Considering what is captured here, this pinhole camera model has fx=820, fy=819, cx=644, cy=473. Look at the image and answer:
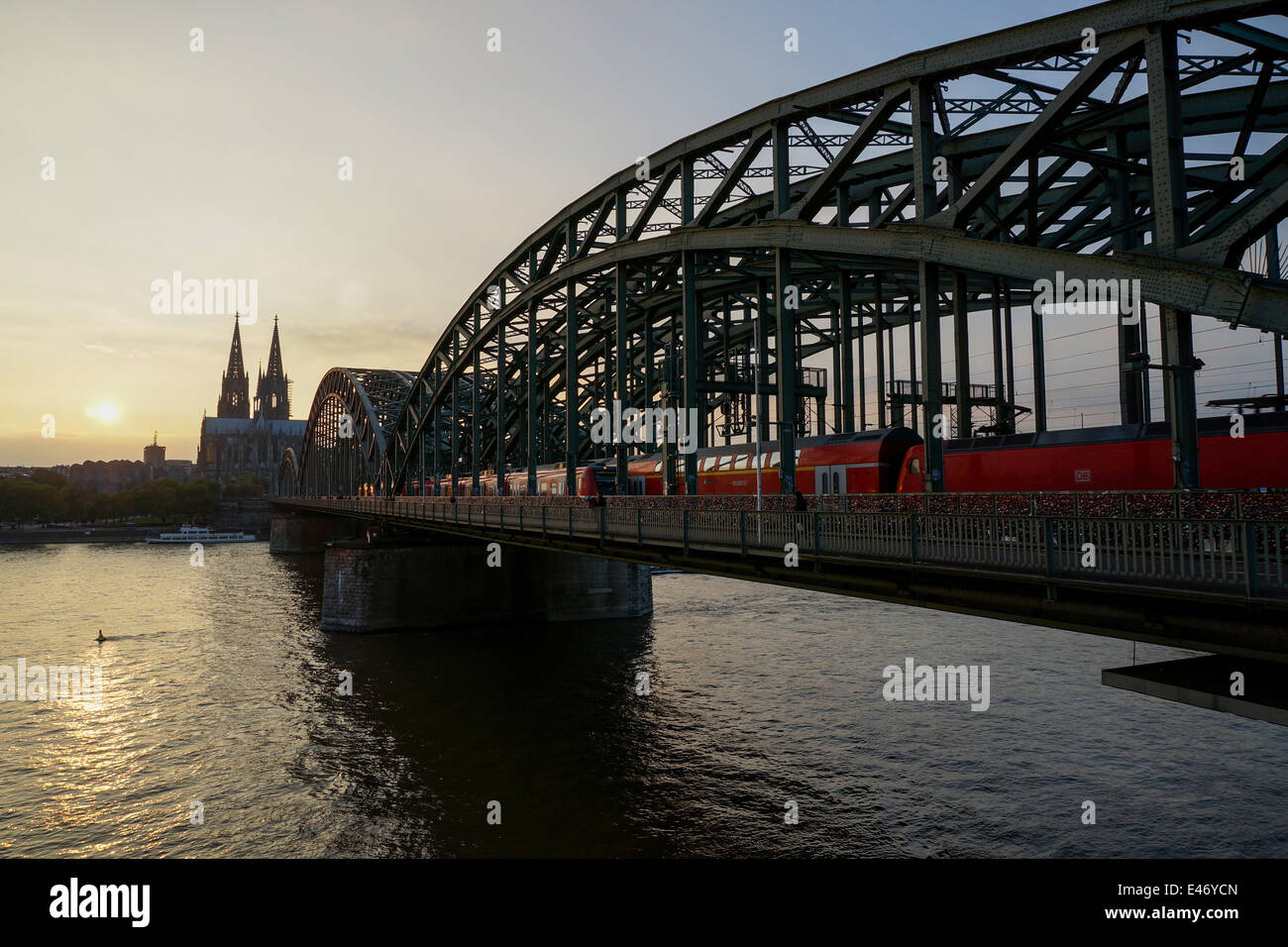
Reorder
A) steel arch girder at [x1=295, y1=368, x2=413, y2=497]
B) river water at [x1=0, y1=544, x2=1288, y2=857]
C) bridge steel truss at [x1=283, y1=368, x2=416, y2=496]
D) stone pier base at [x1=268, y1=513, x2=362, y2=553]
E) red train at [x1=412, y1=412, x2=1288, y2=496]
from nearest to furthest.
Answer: red train at [x1=412, y1=412, x2=1288, y2=496] < river water at [x1=0, y1=544, x2=1288, y2=857] < steel arch girder at [x1=295, y1=368, x2=413, y2=497] < bridge steel truss at [x1=283, y1=368, x2=416, y2=496] < stone pier base at [x1=268, y1=513, x2=362, y2=553]

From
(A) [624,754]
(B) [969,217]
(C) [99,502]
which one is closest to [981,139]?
(B) [969,217]

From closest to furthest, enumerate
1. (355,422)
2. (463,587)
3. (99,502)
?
(463,587)
(355,422)
(99,502)

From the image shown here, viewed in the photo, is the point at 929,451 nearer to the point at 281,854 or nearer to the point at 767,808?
the point at 767,808

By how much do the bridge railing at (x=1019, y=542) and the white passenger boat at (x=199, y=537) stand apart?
13274cm

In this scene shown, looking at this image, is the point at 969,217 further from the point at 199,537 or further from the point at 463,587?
the point at 199,537

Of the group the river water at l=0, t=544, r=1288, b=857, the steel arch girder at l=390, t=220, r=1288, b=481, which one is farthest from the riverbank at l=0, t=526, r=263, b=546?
the steel arch girder at l=390, t=220, r=1288, b=481

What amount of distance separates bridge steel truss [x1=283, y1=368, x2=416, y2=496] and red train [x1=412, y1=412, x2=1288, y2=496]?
7111 cm

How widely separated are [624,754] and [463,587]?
24.6m

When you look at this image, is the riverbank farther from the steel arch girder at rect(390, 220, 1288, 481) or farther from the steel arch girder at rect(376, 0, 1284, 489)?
the steel arch girder at rect(390, 220, 1288, 481)

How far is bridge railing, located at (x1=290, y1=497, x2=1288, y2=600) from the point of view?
10.2 meters

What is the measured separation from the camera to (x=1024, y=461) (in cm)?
2353

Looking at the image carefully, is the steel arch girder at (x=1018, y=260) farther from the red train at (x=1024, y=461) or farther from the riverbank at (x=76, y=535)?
the riverbank at (x=76, y=535)

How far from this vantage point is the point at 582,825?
2009 centimetres
